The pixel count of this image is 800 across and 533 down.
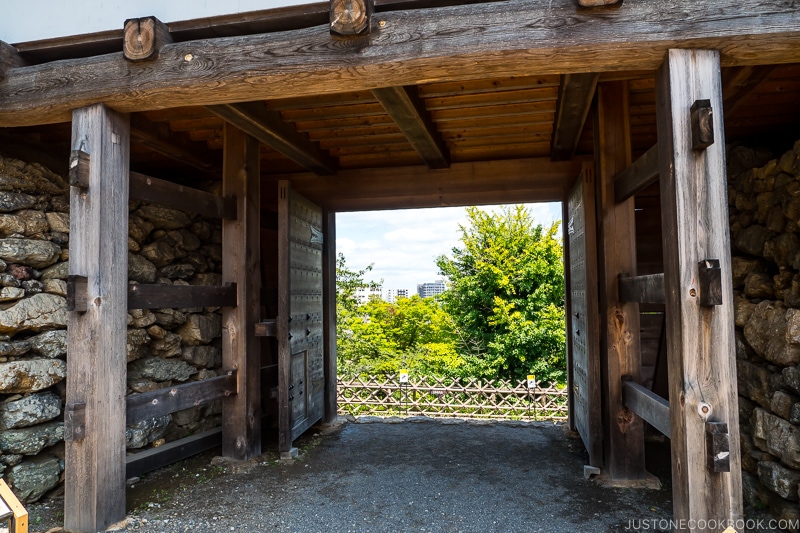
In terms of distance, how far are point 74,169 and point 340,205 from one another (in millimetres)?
2879

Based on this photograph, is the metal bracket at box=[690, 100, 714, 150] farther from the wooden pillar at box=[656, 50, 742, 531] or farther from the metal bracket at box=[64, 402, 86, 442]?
the metal bracket at box=[64, 402, 86, 442]

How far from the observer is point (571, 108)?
135 inches

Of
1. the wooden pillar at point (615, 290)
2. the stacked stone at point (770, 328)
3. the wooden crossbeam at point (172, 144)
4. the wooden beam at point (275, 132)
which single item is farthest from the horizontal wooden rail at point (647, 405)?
the wooden crossbeam at point (172, 144)

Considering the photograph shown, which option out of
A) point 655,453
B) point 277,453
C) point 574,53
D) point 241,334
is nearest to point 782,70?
point 574,53

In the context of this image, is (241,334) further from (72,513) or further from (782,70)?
(782,70)

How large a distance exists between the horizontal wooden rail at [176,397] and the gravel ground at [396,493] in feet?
1.91

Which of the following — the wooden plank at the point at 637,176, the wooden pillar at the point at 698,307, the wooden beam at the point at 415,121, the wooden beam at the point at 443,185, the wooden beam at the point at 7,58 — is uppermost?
the wooden beam at the point at 7,58

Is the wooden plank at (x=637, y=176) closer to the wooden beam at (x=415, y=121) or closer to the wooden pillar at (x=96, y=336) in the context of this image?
the wooden beam at (x=415, y=121)

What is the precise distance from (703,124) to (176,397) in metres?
3.42

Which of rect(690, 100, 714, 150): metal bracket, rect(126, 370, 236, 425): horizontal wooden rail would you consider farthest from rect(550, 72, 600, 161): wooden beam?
rect(126, 370, 236, 425): horizontal wooden rail

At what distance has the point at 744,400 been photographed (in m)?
3.37

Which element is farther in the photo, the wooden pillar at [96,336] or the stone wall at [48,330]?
the stone wall at [48,330]

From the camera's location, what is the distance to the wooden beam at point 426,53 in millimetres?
2205

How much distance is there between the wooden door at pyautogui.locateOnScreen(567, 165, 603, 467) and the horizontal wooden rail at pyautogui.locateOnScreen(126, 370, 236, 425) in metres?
2.78
